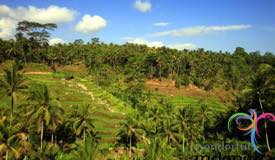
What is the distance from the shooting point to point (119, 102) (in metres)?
87.9

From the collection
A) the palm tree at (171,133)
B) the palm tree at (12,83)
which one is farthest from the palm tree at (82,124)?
the palm tree at (171,133)

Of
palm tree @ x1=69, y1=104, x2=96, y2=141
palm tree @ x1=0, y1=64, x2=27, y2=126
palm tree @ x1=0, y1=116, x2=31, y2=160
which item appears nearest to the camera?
palm tree @ x1=0, y1=116, x2=31, y2=160

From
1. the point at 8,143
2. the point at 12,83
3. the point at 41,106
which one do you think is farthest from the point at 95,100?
the point at 8,143

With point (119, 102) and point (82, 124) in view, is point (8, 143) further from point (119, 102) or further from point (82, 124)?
point (119, 102)

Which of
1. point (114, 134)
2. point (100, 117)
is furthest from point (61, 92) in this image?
point (114, 134)

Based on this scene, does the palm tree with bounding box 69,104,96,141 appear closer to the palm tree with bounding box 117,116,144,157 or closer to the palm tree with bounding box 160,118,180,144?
the palm tree with bounding box 117,116,144,157

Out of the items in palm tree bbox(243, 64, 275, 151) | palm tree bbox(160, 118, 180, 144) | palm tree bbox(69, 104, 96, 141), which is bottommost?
palm tree bbox(160, 118, 180, 144)

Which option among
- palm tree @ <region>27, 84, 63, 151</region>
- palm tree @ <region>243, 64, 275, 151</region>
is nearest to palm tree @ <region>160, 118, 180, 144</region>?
palm tree @ <region>243, 64, 275, 151</region>

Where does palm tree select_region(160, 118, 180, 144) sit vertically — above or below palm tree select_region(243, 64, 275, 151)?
below

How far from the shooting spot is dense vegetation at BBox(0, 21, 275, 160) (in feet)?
169

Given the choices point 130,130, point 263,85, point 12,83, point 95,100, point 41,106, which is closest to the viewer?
point 12,83

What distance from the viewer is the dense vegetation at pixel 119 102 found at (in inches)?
2029

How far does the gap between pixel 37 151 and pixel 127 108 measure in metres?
38.9

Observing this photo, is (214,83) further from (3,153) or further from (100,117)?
(3,153)
